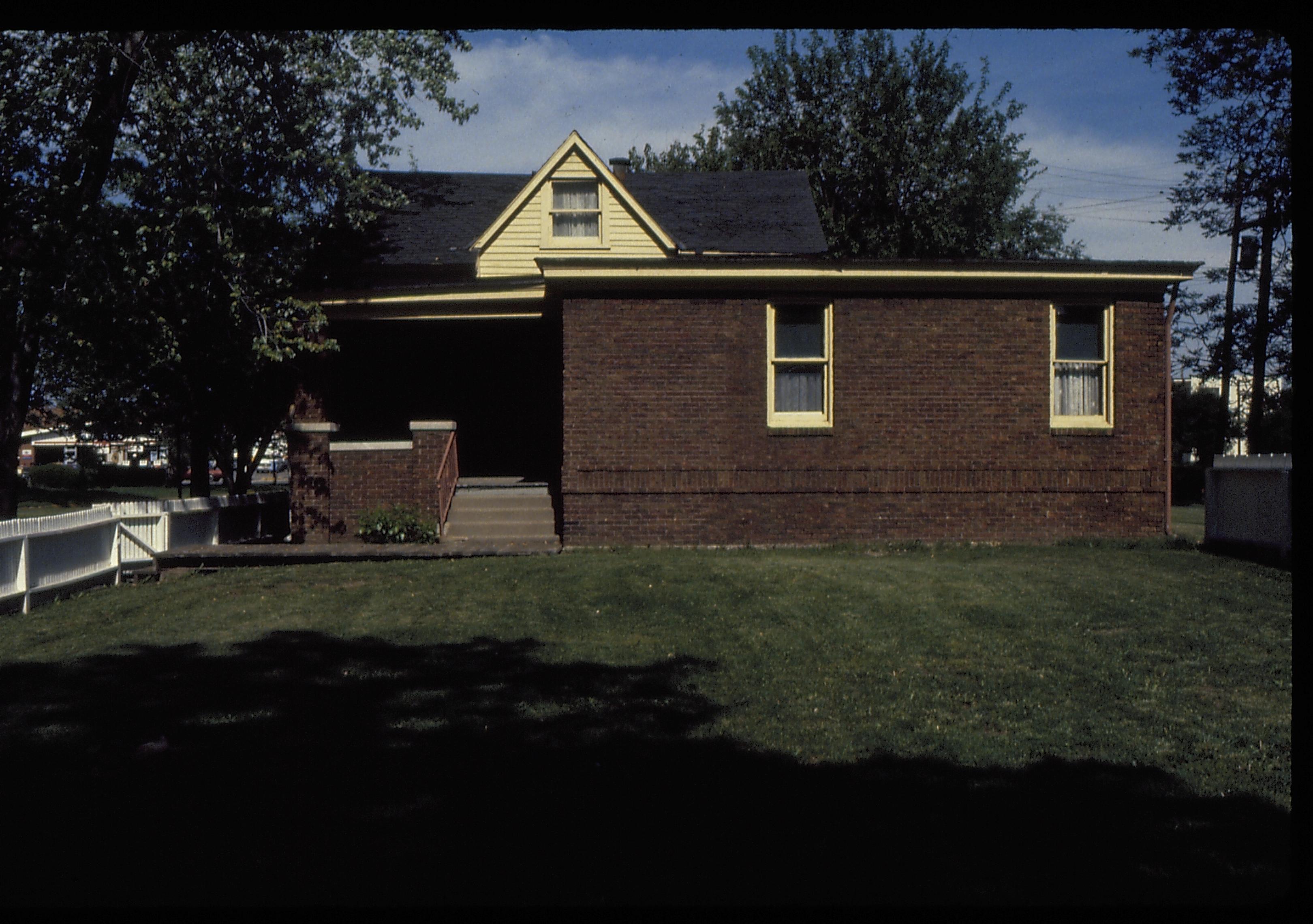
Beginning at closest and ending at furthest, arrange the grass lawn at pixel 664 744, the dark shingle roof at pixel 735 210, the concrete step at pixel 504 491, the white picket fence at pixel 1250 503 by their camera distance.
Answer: the grass lawn at pixel 664 744 < the white picket fence at pixel 1250 503 < the concrete step at pixel 504 491 < the dark shingle roof at pixel 735 210

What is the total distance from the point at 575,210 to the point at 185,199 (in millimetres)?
7410

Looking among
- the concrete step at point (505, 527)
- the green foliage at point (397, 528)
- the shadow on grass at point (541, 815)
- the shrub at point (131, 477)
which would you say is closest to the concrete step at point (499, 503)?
the concrete step at point (505, 527)

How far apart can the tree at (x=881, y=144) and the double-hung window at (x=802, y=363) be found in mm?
28800

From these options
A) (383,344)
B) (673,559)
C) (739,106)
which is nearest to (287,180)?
(383,344)

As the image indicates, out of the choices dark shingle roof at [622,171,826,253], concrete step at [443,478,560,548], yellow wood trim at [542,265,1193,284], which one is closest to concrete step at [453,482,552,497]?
concrete step at [443,478,560,548]

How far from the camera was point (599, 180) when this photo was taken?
2188 centimetres

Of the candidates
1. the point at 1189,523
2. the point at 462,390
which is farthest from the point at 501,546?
the point at 1189,523

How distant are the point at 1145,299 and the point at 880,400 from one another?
4.08 m

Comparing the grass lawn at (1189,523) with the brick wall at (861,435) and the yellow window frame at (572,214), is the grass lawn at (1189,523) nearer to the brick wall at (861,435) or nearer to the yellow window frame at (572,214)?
the brick wall at (861,435)

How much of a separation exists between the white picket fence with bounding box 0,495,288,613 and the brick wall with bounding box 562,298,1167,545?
17.7 ft

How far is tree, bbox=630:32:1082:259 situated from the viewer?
43281mm

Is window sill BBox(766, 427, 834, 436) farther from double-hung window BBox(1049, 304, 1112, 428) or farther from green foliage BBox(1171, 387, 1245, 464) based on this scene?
green foliage BBox(1171, 387, 1245, 464)

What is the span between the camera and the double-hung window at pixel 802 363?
15016mm

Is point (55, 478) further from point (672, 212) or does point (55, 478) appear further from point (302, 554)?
point (302, 554)
